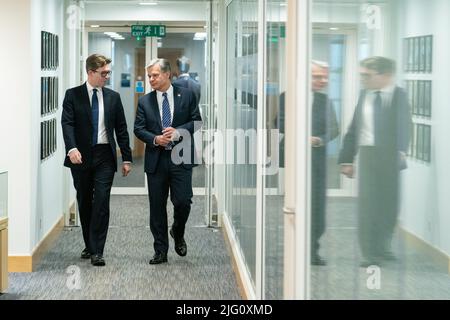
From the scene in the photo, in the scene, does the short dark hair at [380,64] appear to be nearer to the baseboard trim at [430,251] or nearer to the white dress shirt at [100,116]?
the baseboard trim at [430,251]

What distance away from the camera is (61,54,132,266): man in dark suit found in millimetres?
6191

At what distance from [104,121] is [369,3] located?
4.17 m

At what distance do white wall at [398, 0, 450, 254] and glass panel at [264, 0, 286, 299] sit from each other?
52.7 inches

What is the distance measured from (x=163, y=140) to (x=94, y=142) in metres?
0.55

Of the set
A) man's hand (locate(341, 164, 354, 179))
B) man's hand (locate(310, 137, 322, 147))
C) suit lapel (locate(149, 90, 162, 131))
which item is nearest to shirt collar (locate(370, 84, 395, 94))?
man's hand (locate(341, 164, 354, 179))

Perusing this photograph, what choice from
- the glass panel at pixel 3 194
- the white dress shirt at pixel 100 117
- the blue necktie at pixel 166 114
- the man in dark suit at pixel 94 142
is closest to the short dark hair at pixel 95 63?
the man in dark suit at pixel 94 142

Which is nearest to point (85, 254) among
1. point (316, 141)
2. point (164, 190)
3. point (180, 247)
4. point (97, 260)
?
point (97, 260)

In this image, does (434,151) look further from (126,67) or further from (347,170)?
(126,67)

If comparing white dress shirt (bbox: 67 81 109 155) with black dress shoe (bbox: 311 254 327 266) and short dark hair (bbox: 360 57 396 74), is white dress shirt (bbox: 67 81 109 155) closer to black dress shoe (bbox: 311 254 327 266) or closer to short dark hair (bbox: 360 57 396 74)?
black dress shoe (bbox: 311 254 327 266)

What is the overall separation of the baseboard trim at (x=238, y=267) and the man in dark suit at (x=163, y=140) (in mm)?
562

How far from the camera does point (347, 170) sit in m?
2.55

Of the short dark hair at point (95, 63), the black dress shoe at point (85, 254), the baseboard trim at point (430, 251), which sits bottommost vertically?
the black dress shoe at point (85, 254)

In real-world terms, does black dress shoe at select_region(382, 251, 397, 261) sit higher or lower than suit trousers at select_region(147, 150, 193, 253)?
higher

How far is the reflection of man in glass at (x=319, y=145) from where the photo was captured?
2.75 meters
